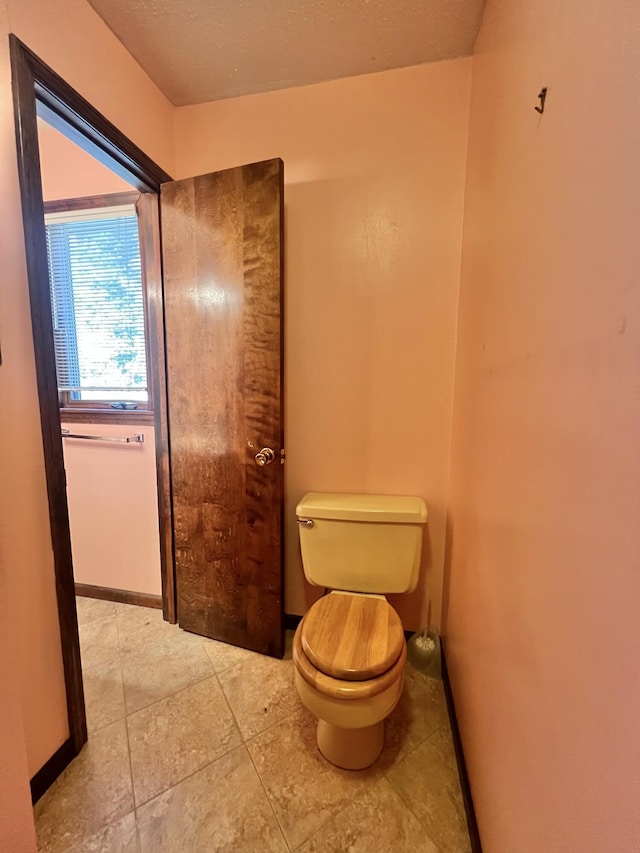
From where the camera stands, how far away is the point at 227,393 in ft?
5.14

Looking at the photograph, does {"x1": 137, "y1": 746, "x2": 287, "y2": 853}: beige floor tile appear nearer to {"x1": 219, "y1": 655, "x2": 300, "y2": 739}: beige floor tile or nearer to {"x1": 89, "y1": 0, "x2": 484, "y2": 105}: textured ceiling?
{"x1": 219, "y1": 655, "x2": 300, "y2": 739}: beige floor tile

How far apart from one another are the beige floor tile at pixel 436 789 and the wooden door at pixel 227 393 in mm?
666

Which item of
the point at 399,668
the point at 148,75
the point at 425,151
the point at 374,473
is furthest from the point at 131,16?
the point at 399,668

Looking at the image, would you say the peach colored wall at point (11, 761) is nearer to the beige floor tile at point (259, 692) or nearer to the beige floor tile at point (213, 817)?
the beige floor tile at point (213, 817)

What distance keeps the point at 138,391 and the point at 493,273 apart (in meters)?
1.71

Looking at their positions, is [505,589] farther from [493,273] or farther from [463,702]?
[493,273]

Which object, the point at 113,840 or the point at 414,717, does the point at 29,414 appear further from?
the point at 414,717

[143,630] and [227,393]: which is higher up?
[227,393]

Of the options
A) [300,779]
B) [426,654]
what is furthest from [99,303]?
[426,654]

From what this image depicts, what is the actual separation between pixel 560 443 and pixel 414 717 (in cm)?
132

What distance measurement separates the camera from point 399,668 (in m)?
1.13

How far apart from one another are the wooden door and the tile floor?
0.96ft

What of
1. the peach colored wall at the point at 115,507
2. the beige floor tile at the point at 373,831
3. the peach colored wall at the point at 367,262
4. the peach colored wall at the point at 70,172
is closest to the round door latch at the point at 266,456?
the peach colored wall at the point at 367,262

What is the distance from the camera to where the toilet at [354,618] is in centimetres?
106
